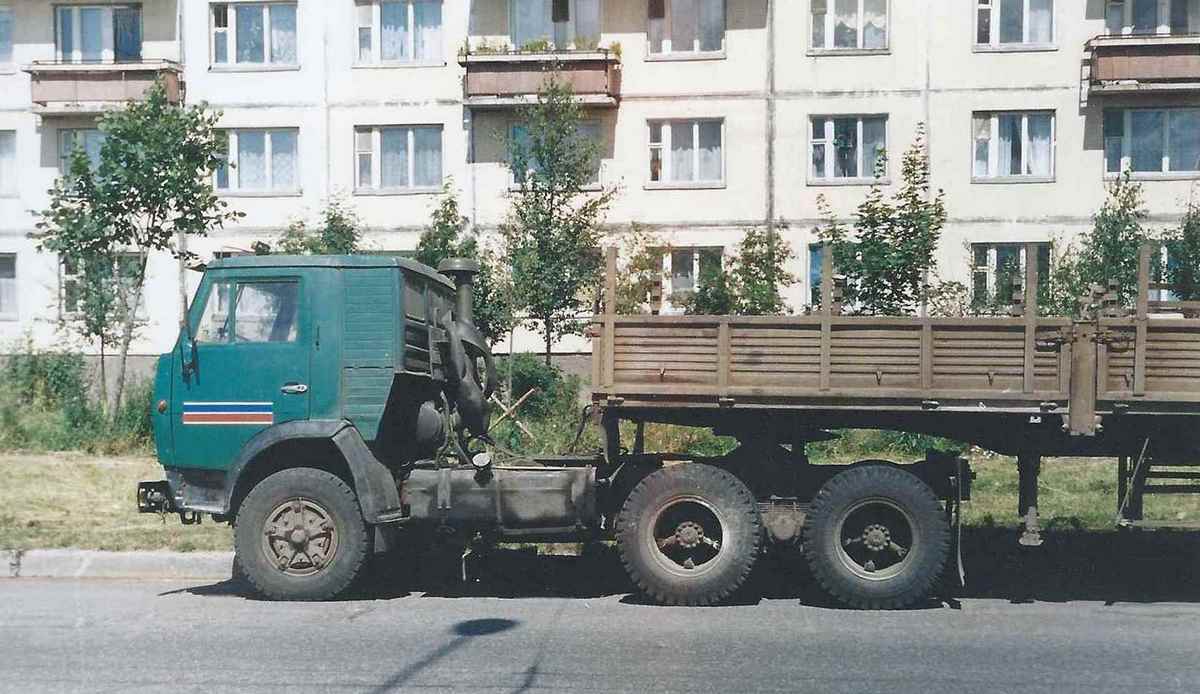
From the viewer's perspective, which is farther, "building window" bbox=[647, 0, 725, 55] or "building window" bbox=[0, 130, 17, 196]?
"building window" bbox=[0, 130, 17, 196]

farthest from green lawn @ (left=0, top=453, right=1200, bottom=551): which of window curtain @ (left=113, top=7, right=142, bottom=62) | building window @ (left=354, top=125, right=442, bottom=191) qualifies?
window curtain @ (left=113, top=7, right=142, bottom=62)

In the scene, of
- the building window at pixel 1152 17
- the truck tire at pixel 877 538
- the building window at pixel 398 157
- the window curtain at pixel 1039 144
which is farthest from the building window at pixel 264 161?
the truck tire at pixel 877 538

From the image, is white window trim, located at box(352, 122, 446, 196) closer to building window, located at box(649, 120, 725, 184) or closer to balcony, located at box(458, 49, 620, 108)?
balcony, located at box(458, 49, 620, 108)

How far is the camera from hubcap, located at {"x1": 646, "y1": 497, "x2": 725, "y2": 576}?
9.80m

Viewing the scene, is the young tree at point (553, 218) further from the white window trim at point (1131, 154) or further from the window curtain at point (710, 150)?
the white window trim at point (1131, 154)

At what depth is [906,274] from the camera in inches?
802

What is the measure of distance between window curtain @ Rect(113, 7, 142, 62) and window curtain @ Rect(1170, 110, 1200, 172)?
25.1 meters

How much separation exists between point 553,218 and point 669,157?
6617mm

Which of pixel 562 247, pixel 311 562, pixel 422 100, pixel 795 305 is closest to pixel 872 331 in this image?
pixel 311 562

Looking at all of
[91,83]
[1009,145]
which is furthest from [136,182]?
[1009,145]

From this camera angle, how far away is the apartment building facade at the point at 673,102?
2942 cm

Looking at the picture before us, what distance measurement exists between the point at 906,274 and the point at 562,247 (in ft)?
24.2

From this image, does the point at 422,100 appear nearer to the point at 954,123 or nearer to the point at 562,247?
the point at 562,247

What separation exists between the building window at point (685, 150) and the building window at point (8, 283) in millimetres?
16645
